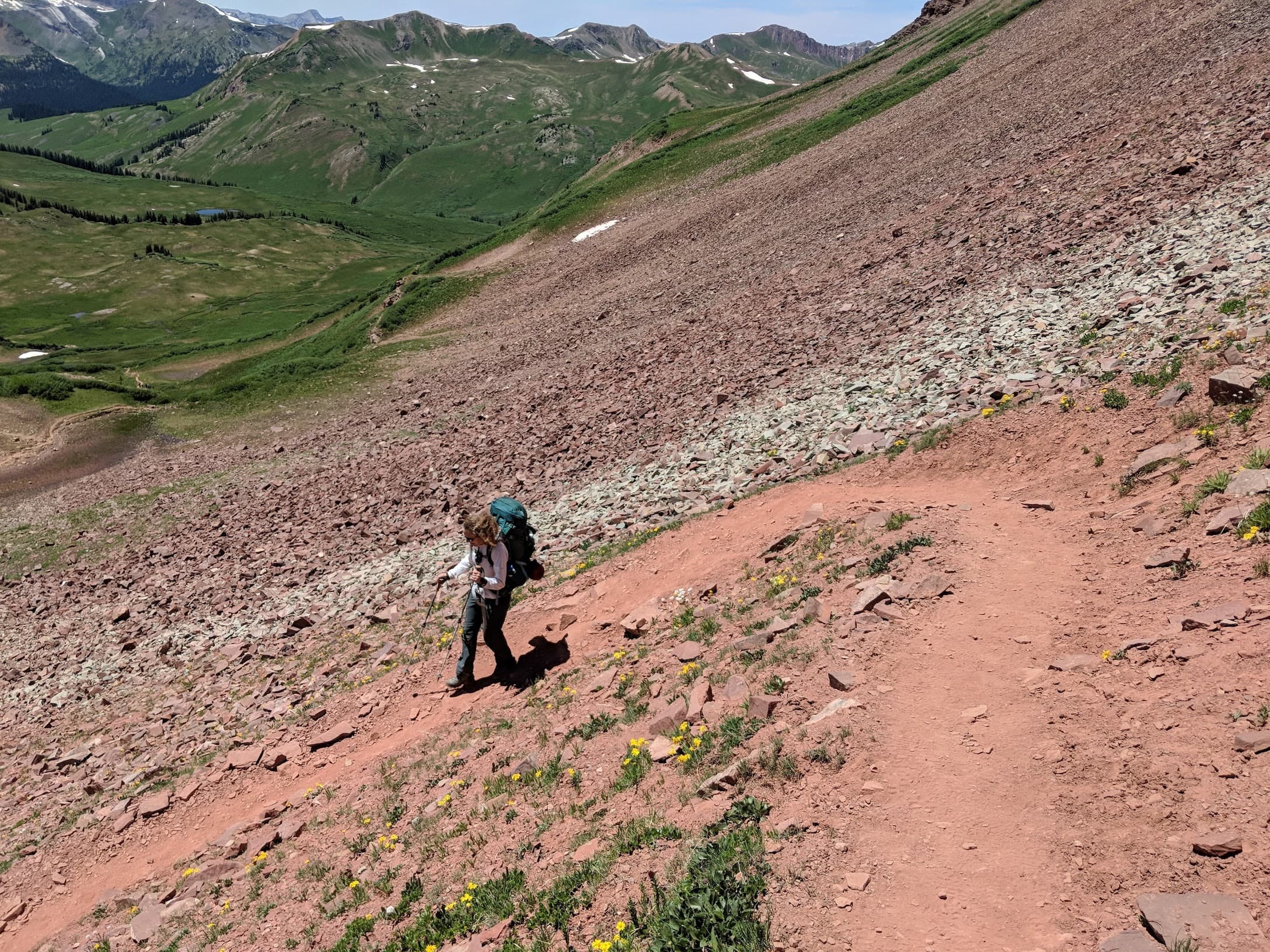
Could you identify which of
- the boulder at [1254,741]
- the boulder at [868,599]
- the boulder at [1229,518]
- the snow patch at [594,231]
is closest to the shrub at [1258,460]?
the boulder at [1229,518]

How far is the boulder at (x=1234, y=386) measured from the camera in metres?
11.6

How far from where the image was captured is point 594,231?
70.4 metres

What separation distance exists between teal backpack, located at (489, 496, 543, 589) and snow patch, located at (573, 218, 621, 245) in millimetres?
60028

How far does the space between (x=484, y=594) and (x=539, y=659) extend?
6.82ft

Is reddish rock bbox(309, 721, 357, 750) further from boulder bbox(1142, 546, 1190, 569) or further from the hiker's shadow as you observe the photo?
boulder bbox(1142, 546, 1190, 569)

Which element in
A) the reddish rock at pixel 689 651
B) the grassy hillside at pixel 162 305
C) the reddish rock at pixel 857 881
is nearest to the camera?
the reddish rock at pixel 857 881

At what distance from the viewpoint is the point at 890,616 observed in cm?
1005

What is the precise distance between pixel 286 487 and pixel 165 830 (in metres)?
20.3

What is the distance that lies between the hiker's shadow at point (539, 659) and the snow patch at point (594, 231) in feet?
196

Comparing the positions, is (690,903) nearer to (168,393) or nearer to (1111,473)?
(1111,473)

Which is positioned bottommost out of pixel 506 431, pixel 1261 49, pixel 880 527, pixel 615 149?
pixel 880 527

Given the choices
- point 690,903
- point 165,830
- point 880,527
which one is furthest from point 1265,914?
point 165,830

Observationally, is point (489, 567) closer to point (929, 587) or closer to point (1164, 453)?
point (929, 587)

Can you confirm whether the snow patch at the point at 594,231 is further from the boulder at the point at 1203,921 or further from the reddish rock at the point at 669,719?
the boulder at the point at 1203,921
